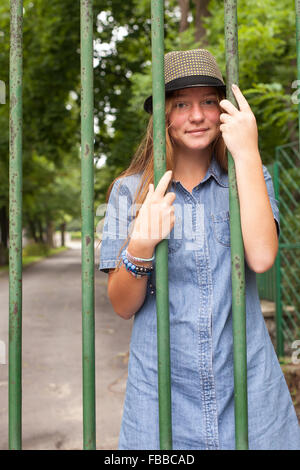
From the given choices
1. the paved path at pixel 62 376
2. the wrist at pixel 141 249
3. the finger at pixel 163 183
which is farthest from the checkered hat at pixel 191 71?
the paved path at pixel 62 376

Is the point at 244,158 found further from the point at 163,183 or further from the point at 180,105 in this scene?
the point at 180,105

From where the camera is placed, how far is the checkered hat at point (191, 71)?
4.38 feet

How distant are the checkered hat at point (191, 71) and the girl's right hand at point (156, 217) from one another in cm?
35

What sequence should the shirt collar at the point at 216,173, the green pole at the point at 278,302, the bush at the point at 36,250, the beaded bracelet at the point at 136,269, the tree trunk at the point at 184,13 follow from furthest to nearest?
the bush at the point at 36,250, the tree trunk at the point at 184,13, the green pole at the point at 278,302, the shirt collar at the point at 216,173, the beaded bracelet at the point at 136,269

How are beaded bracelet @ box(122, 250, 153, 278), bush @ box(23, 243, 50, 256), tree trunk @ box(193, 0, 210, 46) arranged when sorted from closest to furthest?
beaded bracelet @ box(122, 250, 153, 278) < tree trunk @ box(193, 0, 210, 46) < bush @ box(23, 243, 50, 256)

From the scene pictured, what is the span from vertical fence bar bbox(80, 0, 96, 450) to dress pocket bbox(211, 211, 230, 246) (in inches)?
16.2

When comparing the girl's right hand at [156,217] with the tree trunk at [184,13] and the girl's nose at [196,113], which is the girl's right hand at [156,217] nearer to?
the girl's nose at [196,113]

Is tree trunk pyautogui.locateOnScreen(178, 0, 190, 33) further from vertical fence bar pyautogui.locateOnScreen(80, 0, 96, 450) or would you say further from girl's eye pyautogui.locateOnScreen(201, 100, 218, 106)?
vertical fence bar pyautogui.locateOnScreen(80, 0, 96, 450)

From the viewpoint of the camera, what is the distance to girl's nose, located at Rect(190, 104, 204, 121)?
1330 millimetres

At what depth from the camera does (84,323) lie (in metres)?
1.13

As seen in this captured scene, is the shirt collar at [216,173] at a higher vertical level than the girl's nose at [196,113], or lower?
lower

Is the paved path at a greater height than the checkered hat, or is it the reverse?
the checkered hat

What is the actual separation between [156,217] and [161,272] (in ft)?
0.43

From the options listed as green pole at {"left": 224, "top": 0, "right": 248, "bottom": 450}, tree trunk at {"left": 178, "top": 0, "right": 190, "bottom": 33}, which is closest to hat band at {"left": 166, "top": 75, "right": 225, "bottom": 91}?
green pole at {"left": 224, "top": 0, "right": 248, "bottom": 450}
